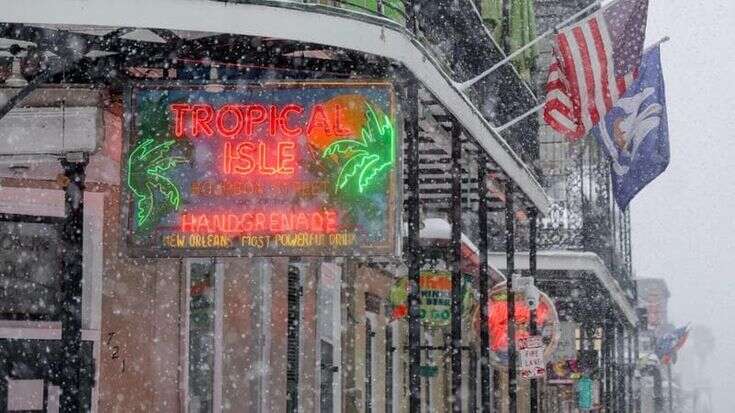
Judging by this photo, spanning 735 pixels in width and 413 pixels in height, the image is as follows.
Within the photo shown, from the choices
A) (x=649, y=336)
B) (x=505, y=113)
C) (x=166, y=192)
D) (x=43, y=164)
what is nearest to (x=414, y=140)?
(x=166, y=192)

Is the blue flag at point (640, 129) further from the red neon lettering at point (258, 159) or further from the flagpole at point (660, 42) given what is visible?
the red neon lettering at point (258, 159)

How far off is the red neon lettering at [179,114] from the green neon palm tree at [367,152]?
38.0 inches

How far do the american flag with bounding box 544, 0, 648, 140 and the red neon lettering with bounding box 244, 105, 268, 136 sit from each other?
393 cm

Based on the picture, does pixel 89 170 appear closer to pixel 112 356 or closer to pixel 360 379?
pixel 112 356

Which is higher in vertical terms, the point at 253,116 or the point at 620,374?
the point at 253,116

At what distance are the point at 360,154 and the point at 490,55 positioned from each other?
4592 mm

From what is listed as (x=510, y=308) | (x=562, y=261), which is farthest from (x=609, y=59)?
(x=562, y=261)

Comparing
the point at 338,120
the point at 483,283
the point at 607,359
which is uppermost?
the point at 338,120

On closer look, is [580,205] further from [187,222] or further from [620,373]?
[187,222]

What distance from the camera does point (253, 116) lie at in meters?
9.35

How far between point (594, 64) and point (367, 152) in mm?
3894

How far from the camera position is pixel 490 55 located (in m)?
13.5

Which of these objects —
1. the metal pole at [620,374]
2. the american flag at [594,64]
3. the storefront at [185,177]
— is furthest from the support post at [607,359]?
the storefront at [185,177]

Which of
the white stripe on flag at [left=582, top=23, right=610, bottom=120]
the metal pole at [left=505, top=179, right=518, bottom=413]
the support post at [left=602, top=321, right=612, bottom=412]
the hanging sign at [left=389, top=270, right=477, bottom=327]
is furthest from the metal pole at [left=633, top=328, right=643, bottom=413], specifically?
the white stripe on flag at [left=582, top=23, right=610, bottom=120]
